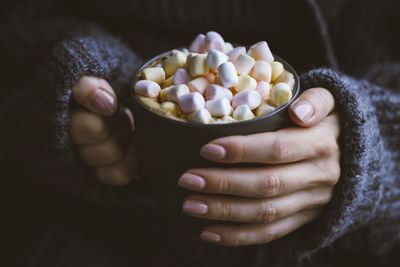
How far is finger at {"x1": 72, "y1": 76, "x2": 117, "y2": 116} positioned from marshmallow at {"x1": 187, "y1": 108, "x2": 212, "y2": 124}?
0.14 metres

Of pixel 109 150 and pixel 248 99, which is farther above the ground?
pixel 248 99

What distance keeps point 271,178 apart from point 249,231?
9 cm

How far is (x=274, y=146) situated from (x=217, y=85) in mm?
87

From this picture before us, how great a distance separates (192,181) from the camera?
496 mm

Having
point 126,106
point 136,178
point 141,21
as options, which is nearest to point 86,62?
point 126,106

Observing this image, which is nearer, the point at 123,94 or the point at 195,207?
the point at 195,207

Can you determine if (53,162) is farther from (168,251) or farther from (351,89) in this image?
(351,89)

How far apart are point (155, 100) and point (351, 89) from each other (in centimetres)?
25

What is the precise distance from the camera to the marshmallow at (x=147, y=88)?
0.50 metres

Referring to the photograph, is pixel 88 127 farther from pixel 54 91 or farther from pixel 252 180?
pixel 252 180

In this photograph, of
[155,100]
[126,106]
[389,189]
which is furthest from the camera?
[389,189]

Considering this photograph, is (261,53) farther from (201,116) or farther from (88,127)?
(88,127)

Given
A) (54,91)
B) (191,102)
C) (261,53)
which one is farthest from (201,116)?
(54,91)

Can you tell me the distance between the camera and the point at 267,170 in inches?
20.3
